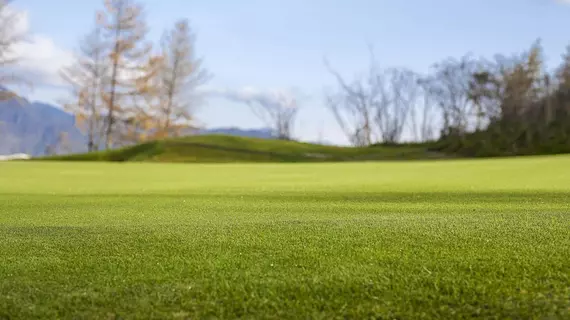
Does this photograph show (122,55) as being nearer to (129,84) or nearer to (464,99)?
(129,84)

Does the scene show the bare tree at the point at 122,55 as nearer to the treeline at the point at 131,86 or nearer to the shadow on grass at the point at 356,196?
the treeline at the point at 131,86

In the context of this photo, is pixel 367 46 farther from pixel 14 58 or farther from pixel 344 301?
pixel 344 301

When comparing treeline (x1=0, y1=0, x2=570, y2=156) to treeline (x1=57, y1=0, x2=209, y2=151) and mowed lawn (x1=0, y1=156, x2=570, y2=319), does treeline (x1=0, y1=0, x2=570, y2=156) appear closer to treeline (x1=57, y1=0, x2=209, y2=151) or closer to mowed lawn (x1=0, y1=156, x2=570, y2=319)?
treeline (x1=57, y1=0, x2=209, y2=151)

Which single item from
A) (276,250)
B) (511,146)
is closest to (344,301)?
(276,250)

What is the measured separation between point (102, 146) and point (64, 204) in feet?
126

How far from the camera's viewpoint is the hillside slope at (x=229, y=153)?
31328 mm

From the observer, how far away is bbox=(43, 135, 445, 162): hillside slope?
31328mm

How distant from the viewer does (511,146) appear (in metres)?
32.9

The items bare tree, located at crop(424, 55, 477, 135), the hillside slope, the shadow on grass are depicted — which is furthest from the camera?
bare tree, located at crop(424, 55, 477, 135)

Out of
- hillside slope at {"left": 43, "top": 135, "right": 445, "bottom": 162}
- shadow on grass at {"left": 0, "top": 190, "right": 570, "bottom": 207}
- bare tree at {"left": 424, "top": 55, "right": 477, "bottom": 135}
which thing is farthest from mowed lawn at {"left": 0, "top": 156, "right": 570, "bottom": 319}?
bare tree at {"left": 424, "top": 55, "right": 477, "bottom": 135}

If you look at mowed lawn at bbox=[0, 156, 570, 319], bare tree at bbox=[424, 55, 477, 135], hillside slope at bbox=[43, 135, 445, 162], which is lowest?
mowed lawn at bbox=[0, 156, 570, 319]

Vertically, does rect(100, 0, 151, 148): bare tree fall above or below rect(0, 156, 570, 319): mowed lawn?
above

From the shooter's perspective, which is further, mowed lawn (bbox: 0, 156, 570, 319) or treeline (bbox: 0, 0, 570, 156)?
treeline (bbox: 0, 0, 570, 156)

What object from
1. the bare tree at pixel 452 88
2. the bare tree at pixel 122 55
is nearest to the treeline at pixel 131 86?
the bare tree at pixel 122 55
